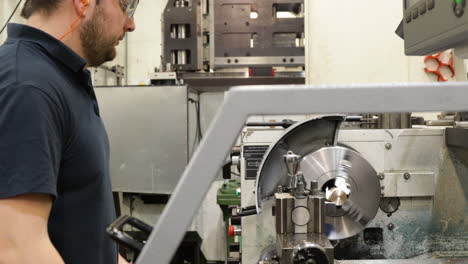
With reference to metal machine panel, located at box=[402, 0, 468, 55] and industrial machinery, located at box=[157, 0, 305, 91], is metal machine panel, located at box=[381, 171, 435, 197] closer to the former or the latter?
metal machine panel, located at box=[402, 0, 468, 55]

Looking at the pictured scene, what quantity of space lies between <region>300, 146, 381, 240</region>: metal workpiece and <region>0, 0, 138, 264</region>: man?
63 centimetres

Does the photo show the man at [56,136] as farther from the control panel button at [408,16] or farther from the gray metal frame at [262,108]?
the control panel button at [408,16]

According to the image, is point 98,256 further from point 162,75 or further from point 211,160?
point 162,75

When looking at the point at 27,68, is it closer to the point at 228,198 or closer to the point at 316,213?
the point at 316,213

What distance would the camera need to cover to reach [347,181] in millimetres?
1238

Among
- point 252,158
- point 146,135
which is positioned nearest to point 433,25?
point 252,158

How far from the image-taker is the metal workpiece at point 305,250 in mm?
797

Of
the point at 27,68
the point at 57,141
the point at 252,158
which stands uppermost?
the point at 27,68

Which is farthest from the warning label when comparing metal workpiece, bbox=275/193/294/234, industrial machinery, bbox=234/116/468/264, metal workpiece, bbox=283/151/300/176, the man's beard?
the man's beard

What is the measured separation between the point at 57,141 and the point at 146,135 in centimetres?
160

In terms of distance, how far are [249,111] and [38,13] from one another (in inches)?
31.8

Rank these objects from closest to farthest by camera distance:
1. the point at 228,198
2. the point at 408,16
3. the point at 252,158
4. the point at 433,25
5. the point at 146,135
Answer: the point at 433,25
the point at 408,16
the point at 252,158
the point at 228,198
the point at 146,135

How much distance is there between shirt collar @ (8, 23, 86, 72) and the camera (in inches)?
37.2

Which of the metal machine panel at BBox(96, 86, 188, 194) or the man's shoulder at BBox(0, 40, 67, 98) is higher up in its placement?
the man's shoulder at BBox(0, 40, 67, 98)
